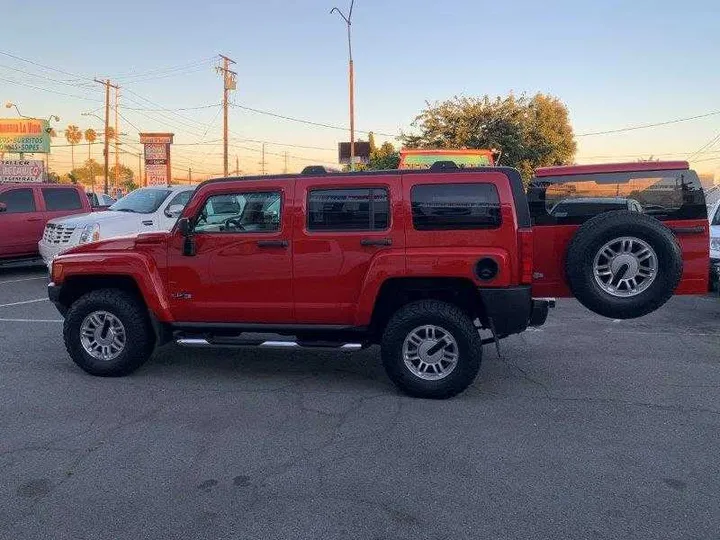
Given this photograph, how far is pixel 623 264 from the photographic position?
5.17m

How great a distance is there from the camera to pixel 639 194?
5629mm

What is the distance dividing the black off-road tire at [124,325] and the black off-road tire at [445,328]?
2.33 m

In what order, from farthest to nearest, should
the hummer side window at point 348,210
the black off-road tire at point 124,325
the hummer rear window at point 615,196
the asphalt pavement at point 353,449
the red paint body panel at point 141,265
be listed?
1. the black off-road tire at point 124,325
2. the red paint body panel at point 141,265
3. the hummer rear window at point 615,196
4. the hummer side window at point 348,210
5. the asphalt pavement at point 353,449

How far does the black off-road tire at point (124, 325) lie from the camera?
19.4 feet

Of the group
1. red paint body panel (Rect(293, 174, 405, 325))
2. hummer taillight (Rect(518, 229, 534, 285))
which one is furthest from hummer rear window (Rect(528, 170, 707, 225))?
red paint body panel (Rect(293, 174, 405, 325))

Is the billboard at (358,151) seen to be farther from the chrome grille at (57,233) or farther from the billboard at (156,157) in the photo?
the chrome grille at (57,233)

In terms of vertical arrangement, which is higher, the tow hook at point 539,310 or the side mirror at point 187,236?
the side mirror at point 187,236

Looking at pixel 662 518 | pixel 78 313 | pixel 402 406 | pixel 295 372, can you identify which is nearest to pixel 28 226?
pixel 78 313

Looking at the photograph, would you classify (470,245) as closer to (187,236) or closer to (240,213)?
(240,213)

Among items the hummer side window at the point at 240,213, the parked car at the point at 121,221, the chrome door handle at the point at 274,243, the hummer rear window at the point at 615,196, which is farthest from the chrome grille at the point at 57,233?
the hummer rear window at the point at 615,196

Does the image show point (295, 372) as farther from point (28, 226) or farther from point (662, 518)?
point (28, 226)

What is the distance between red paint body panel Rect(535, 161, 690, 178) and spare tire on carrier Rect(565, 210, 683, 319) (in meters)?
0.62

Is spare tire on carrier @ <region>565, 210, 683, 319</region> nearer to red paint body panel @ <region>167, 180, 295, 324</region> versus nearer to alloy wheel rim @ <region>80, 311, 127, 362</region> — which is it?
red paint body panel @ <region>167, 180, 295, 324</region>

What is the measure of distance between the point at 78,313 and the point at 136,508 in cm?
303
